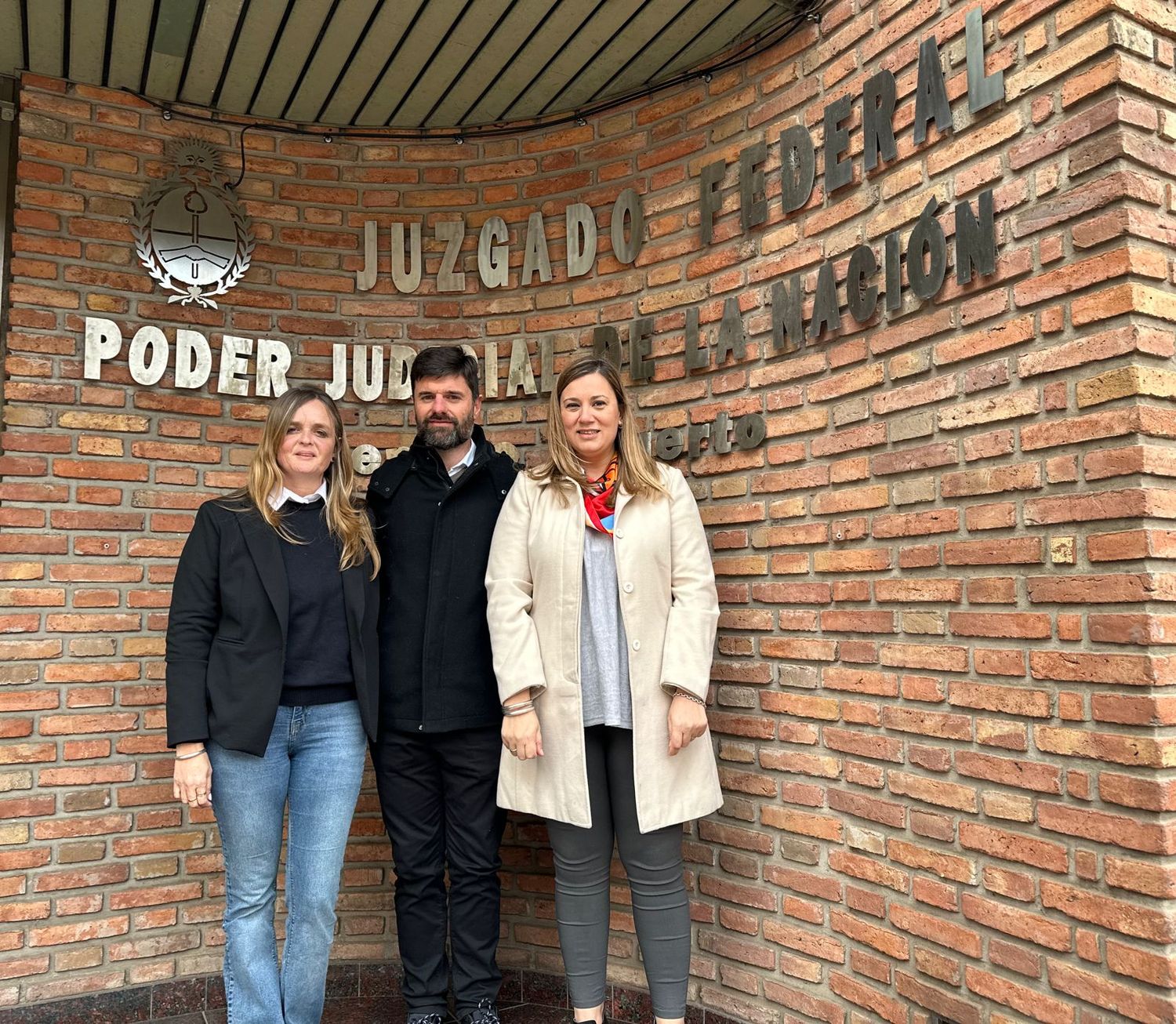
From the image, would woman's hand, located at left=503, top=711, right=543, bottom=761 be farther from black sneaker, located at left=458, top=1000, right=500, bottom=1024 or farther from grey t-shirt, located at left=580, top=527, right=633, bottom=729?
black sneaker, located at left=458, top=1000, right=500, bottom=1024

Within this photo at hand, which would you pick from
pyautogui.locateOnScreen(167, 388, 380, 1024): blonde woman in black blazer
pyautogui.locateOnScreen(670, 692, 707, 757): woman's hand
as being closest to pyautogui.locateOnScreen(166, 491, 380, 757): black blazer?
pyautogui.locateOnScreen(167, 388, 380, 1024): blonde woman in black blazer

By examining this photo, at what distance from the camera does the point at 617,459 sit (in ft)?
9.21

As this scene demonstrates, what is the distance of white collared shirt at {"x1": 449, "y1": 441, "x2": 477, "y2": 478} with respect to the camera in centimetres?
298

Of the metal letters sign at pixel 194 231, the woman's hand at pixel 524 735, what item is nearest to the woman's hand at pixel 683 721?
the woman's hand at pixel 524 735

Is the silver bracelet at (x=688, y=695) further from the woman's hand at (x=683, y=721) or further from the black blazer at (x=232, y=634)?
the black blazer at (x=232, y=634)

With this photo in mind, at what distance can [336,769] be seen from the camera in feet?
8.56

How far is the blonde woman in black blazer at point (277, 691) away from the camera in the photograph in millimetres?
2490

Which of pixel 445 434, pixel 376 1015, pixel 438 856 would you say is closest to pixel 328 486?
pixel 445 434

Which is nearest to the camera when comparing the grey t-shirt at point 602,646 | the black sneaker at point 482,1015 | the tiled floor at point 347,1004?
the grey t-shirt at point 602,646

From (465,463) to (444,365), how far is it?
32cm

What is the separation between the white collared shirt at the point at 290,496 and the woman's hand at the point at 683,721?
1198 mm

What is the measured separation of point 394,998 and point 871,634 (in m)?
2.17

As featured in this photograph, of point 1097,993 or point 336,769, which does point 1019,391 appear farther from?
point 336,769

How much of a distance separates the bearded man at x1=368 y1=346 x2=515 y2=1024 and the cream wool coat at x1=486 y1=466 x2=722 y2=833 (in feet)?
0.64
